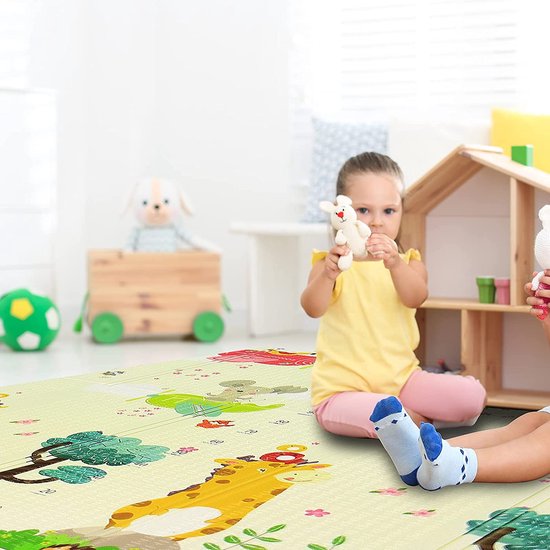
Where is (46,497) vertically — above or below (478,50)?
below

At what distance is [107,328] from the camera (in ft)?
11.2

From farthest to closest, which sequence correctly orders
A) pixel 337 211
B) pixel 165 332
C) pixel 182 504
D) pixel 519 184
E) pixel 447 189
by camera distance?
1. pixel 165 332
2. pixel 447 189
3. pixel 519 184
4. pixel 337 211
5. pixel 182 504

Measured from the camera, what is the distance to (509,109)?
3615 millimetres

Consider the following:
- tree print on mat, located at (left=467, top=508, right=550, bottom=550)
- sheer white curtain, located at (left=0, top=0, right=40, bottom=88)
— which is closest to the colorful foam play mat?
tree print on mat, located at (left=467, top=508, right=550, bottom=550)

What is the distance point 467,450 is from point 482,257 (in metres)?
0.89

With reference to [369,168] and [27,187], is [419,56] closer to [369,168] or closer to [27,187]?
[27,187]

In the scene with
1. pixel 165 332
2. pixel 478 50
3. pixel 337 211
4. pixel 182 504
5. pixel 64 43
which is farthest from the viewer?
pixel 64 43

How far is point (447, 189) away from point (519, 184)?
23 centimetres

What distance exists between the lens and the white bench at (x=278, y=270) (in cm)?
359

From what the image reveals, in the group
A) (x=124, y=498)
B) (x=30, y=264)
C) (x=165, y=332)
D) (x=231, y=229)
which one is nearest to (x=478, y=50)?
(x=231, y=229)

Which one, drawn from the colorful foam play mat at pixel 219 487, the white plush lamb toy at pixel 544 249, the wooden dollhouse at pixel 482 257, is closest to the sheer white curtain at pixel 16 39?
the colorful foam play mat at pixel 219 487

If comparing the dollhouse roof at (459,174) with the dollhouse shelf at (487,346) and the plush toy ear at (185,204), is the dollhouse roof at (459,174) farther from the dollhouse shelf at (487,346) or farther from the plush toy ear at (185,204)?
the plush toy ear at (185,204)

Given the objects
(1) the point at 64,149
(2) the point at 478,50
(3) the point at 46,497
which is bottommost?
(3) the point at 46,497

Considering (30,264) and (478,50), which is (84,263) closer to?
(30,264)
